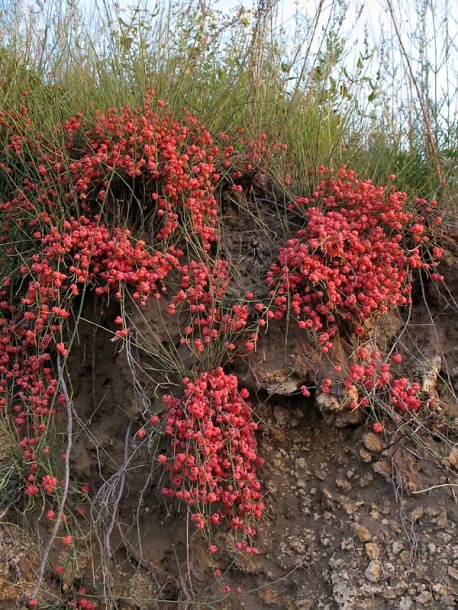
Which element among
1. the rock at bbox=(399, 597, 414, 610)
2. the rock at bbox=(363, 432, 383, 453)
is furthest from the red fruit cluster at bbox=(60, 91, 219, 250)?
the rock at bbox=(399, 597, 414, 610)

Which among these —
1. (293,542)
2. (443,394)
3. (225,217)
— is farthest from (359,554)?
(225,217)

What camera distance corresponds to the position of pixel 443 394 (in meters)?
3.01

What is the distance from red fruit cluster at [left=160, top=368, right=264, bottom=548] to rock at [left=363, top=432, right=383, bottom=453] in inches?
19.1

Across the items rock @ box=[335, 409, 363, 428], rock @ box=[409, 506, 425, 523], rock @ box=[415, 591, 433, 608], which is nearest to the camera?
rock @ box=[415, 591, 433, 608]

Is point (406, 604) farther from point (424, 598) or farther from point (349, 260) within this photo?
point (349, 260)

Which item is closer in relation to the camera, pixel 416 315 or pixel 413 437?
pixel 413 437

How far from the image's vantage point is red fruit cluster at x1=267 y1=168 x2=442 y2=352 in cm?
281

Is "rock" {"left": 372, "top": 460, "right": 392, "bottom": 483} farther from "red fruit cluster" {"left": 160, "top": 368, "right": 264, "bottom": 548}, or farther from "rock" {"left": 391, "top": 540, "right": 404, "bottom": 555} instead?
"red fruit cluster" {"left": 160, "top": 368, "right": 264, "bottom": 548}

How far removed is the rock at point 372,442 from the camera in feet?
9.00

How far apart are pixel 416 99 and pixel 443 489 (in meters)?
2.21

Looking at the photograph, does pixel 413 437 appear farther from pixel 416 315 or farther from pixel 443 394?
pixel 416 315

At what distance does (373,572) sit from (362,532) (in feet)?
0.54

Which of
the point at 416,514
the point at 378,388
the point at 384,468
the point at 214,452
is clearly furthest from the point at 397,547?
the point at 214,452

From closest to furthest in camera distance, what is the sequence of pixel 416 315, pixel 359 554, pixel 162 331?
pixel 359 554 → pixel 162 331 → pixel 416 315
